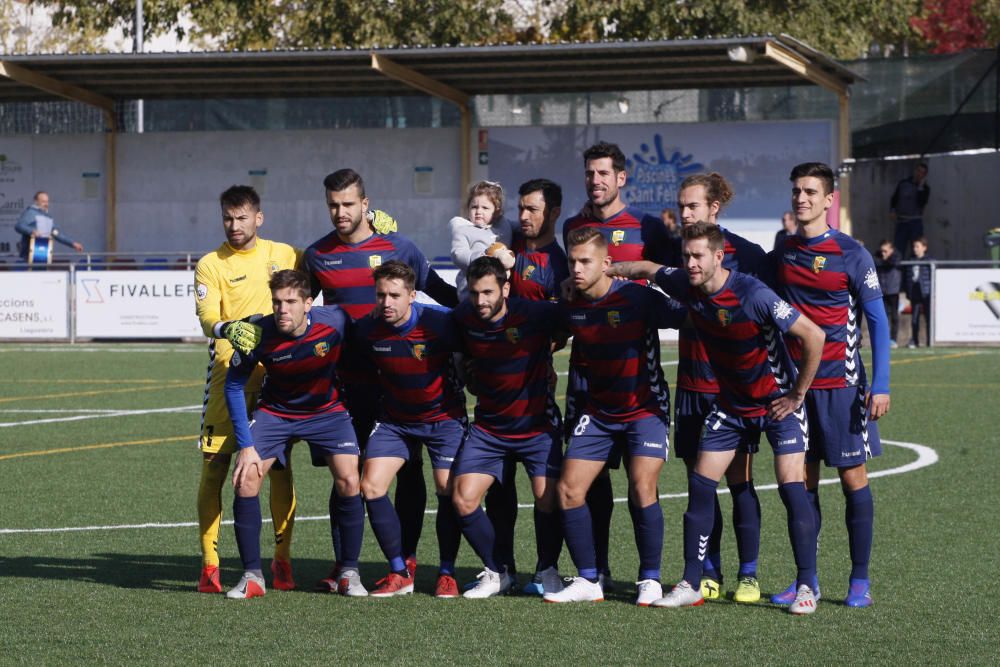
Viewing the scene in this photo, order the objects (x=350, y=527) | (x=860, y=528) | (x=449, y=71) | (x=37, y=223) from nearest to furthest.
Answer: (x=860, y=528)
(x=350, y=527)
(x=37, y=223)
(x=449, y=71)

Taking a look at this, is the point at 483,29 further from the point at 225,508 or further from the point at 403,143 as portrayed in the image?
the point at 225,508

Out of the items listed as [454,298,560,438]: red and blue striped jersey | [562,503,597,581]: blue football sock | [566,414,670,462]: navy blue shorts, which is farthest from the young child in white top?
[562,503,597,581]: blue football sock

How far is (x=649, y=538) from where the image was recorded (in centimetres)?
757

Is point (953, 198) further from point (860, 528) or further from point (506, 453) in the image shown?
Answer: point (506, 453)

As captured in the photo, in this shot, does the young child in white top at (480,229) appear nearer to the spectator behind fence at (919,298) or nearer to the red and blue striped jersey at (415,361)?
the red and blue striped jersey at (415,361)

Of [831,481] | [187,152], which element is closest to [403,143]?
[187,152]

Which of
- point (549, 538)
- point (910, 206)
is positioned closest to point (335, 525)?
point (549, 538)

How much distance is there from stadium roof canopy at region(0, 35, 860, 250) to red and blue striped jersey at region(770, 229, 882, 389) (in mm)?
18712

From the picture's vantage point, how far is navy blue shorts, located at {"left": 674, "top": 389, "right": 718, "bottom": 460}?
766cm

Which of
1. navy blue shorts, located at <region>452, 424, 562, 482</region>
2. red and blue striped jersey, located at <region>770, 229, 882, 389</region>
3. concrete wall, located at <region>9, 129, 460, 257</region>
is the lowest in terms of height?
navy blue shorts, located at <region>452, 424, 562, 482</region>

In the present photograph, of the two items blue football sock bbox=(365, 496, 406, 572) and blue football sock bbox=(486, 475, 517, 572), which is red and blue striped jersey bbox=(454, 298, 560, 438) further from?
blue football sock bbox=(365, 496, 406, 572)

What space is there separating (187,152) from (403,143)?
173 inches

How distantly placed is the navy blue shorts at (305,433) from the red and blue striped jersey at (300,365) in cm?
4

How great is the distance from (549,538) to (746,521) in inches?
36.6
